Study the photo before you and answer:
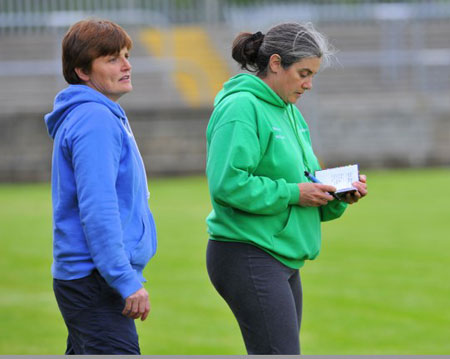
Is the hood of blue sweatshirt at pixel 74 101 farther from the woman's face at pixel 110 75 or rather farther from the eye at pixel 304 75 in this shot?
the eye at pixel 304 75

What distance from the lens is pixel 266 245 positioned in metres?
4.00

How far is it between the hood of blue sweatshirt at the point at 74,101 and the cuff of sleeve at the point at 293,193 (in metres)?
0.74

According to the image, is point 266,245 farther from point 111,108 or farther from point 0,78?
point 0,78

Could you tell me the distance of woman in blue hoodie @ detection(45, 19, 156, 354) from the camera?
3.51 meters

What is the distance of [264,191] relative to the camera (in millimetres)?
3920

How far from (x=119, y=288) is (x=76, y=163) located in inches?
18.4

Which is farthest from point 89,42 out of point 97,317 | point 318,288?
point 318,288

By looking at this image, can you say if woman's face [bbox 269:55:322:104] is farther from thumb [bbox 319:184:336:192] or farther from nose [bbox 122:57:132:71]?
nose [bbox 122:57:132:71]

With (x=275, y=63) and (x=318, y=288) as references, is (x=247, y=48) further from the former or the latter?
(x=318, y=288)

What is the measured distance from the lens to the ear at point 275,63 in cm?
408

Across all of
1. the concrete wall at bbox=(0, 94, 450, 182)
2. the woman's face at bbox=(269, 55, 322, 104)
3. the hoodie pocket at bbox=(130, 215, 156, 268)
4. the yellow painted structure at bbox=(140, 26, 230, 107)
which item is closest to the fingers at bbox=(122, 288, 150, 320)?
the hoodie pocket at bbox=(130, 215, 156, 268)

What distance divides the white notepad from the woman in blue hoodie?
826 millimetres

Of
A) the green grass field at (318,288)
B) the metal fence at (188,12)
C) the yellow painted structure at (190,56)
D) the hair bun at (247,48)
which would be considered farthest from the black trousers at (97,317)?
the metal fence at (188,12)

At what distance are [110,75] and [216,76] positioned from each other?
71.0ft
